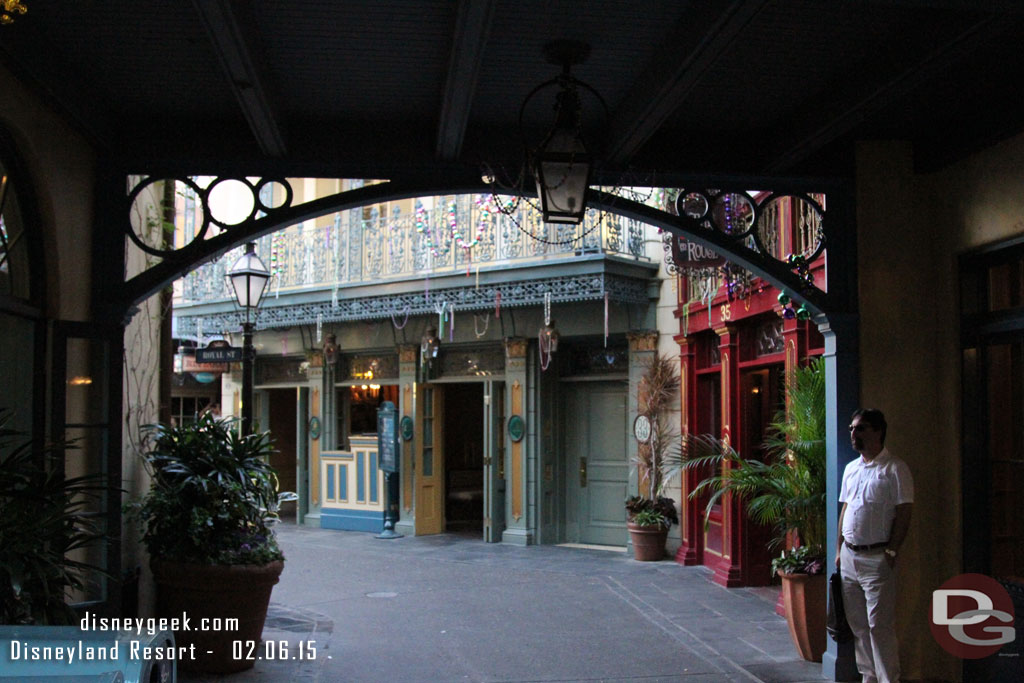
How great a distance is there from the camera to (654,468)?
12.7 metres

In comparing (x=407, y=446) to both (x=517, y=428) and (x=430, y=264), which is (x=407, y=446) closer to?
(x=517, y=428)

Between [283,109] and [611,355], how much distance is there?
29.4 ft

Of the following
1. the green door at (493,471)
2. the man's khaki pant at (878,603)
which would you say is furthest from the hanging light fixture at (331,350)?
the man's khaki pant at (878,603)

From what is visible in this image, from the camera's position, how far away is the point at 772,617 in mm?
9047

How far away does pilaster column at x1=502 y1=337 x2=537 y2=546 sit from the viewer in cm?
1433

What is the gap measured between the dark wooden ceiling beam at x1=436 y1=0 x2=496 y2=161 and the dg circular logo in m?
4.28

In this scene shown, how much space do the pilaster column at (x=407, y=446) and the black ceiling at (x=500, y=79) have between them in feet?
31.9

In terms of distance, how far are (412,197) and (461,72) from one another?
1583 millimetres

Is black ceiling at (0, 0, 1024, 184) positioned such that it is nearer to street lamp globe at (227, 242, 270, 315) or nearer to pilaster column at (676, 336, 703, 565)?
street lamp globe at (227, 242, 270, 315)

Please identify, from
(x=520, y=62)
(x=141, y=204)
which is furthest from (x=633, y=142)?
(x=141, y=204)

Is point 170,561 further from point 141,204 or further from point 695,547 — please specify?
point 695,547

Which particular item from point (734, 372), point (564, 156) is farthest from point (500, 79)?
point (734, 372)

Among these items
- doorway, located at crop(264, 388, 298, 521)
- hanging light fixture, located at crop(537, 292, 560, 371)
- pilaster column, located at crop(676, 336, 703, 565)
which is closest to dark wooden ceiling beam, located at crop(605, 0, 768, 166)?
pilaster column, located at crop(676, 336, 703, 565)

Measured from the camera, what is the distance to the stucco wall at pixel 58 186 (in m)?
4.98
